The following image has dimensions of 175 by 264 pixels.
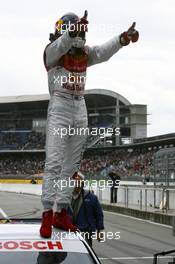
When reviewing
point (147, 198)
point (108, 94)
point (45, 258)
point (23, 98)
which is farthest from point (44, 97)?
point (45, 258)

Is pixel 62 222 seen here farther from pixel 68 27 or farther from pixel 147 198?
pixel 147 198

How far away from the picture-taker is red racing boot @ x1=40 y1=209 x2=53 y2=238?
4077 millimetres

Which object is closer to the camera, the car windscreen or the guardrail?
the car windscreen

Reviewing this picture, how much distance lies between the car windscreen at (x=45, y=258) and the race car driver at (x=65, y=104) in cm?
92

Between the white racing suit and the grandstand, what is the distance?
49.4 m

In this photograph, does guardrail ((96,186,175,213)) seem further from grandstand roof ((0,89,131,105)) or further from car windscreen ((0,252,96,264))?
grandstand roof ((0,89,131,105))

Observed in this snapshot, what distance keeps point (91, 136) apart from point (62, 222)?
181 feet

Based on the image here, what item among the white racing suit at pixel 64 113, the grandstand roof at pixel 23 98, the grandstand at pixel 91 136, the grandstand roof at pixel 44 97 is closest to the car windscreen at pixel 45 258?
the white racing suit at pixel 64 113

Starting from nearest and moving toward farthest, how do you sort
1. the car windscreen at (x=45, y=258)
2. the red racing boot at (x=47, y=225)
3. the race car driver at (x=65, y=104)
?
the car windscreen at (x=45, y=258)
the red racing boot at (x=47, y=225)
the race car driver at (x=65, y=104)

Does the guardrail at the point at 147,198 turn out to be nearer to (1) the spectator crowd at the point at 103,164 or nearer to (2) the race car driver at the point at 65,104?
(1) the spectator crowd at the point at 103,164

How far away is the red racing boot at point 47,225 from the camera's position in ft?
13.4

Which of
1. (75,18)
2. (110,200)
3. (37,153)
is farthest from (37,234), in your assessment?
(37,153)

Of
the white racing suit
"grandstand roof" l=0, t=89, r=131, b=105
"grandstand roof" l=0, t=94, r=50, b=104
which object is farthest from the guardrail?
"grandstand roof" l=0, t=94, r=50, b=104

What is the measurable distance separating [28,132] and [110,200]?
180ft
